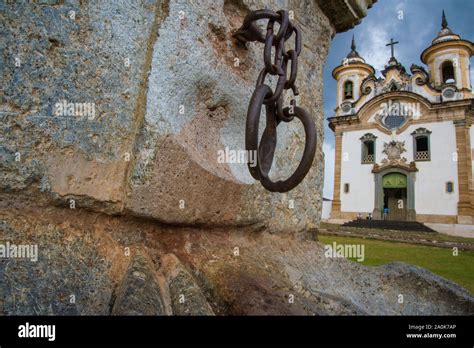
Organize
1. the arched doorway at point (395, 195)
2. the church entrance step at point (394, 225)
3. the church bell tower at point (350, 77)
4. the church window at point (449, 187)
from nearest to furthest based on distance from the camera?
1. the church entrance step at point (394, 225)
2. the church window at point (449, 187)
3. the arched doorway at point (395, 195)
4. the church bell tower at point (350, 77)

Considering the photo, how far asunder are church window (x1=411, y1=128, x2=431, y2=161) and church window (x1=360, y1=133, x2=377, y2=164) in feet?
8.30

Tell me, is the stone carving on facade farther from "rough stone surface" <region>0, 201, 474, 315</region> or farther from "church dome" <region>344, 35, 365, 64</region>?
"rough stone surface" <region>0, 201, 474, 315</region>

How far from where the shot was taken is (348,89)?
25.4m

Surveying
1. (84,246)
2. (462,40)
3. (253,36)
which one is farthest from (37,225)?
(462,40)

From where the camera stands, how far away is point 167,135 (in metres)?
1.09

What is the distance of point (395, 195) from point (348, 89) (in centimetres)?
870

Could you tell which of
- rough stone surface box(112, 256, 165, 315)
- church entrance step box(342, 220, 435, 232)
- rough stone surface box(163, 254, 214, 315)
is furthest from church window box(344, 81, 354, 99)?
rough stone surface box(112, 256, 165, 315)

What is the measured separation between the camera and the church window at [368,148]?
2280 cm

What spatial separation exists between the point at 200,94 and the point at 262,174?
0.43 m

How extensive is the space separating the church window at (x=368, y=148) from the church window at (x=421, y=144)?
2529 millimetres

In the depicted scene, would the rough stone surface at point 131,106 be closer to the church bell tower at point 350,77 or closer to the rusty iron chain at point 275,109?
the rusty iron chain at point 275,109

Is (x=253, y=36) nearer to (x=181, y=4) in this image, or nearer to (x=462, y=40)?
(x=181, y=4)
